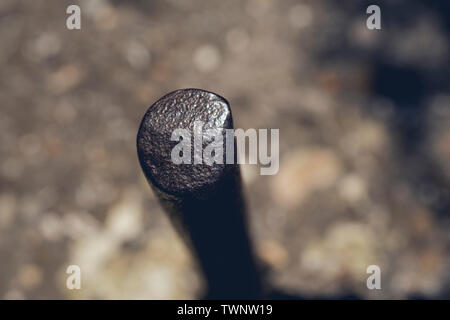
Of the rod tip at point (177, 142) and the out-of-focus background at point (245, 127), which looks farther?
the out-of-focus background at point (245, 127)

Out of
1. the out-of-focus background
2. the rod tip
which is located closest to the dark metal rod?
the rod tip

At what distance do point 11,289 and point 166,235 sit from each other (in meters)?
0.41

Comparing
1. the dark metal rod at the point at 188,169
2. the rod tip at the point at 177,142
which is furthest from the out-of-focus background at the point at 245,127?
the rod tip at the point at 177,142

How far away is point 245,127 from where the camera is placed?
120cm

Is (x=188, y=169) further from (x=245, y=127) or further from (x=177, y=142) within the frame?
(x=245, y=127)

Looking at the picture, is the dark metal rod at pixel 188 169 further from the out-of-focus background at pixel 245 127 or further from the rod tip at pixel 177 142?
the out-of-focus background at pixel 245 127

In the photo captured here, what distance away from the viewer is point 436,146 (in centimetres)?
114

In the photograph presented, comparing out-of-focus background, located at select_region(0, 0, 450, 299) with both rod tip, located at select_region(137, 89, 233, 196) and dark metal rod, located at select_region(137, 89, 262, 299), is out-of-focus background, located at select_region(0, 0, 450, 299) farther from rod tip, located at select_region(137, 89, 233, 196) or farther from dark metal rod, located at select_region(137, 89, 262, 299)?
rod tip, located at select_region(137, 89, 233, 196)

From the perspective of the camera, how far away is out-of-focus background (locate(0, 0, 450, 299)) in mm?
1101

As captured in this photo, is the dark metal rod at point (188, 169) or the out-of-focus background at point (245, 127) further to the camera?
the out-of-focus background at point (245, 127)

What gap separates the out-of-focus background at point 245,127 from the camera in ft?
3.61

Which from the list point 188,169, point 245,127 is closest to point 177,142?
point 188,169

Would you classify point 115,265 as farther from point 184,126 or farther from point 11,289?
point 184,126

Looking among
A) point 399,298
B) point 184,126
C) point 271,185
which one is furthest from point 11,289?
point 399,298
